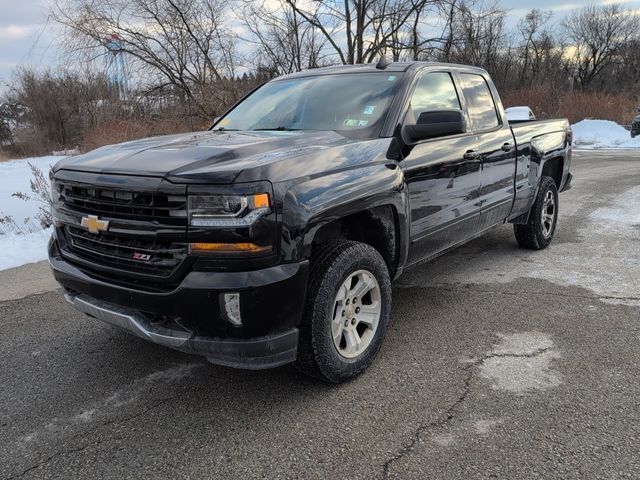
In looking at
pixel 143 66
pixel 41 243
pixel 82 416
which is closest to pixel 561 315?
pixel 82 416

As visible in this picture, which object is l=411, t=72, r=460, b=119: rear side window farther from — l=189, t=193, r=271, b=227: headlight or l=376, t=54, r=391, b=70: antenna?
l=189, t=193, r=271, b=227: headlight

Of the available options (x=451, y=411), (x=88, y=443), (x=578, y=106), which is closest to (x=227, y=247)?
(x=88, y=443)

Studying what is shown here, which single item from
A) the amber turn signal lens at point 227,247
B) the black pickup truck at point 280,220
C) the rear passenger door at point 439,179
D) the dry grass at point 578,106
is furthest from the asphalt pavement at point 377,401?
the dry grass at point 578,106

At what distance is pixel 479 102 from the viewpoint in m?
4.87

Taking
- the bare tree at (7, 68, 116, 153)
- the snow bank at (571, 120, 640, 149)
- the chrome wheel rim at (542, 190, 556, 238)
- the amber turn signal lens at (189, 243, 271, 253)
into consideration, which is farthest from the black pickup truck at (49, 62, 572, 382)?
the bare tree at (7, 68, 116, 153)

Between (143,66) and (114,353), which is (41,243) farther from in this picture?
(143,66)

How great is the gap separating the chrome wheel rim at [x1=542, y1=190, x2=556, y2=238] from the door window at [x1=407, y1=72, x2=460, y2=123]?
6.93 feet

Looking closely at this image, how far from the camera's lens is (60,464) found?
8.29ft

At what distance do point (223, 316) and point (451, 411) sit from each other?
1.33 metres

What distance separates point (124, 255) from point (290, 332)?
3.19ft

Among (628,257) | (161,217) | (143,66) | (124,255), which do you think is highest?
(143,66)

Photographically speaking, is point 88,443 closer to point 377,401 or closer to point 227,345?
point 227,345

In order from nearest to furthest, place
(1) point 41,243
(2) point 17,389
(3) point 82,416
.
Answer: (3) point 82,416, (2) point 17,389, (1) point 41,243

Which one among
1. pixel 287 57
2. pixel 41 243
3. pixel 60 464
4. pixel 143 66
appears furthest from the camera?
pixel 287 57
